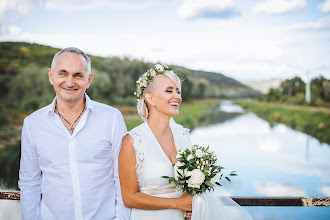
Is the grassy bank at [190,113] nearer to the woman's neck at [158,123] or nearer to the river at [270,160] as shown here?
the river at [270,160]

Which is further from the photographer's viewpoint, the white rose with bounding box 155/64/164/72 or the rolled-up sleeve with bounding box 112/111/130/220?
the white rose with bounding box 155/64/164/72

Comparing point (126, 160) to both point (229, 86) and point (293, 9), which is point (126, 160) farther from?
point (293, 9)

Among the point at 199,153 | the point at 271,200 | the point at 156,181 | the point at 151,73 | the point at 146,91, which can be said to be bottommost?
the point at 271,200

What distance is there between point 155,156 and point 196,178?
1.21 ft

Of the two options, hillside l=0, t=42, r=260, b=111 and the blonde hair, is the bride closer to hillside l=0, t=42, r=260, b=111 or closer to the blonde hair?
the blonde hair

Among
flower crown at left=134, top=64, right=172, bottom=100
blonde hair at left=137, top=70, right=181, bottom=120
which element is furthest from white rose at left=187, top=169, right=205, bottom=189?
flower crown at left=134, top=64, right=172, bottom=100

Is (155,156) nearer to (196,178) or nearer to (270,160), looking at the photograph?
(196,178)

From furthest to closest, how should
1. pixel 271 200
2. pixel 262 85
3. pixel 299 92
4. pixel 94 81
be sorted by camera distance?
pixel 262 85
pixel 299 92
pixel 94 81
pixel 271 200

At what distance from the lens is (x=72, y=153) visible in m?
1.92

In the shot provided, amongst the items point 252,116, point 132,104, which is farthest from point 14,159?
point 252,116

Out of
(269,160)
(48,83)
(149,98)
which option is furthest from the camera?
(269,160)

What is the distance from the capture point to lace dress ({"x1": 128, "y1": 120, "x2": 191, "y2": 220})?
2021 millimetres

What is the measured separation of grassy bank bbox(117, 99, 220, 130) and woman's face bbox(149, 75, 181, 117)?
19989mm

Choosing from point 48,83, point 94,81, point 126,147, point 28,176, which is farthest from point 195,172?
point 48,83
